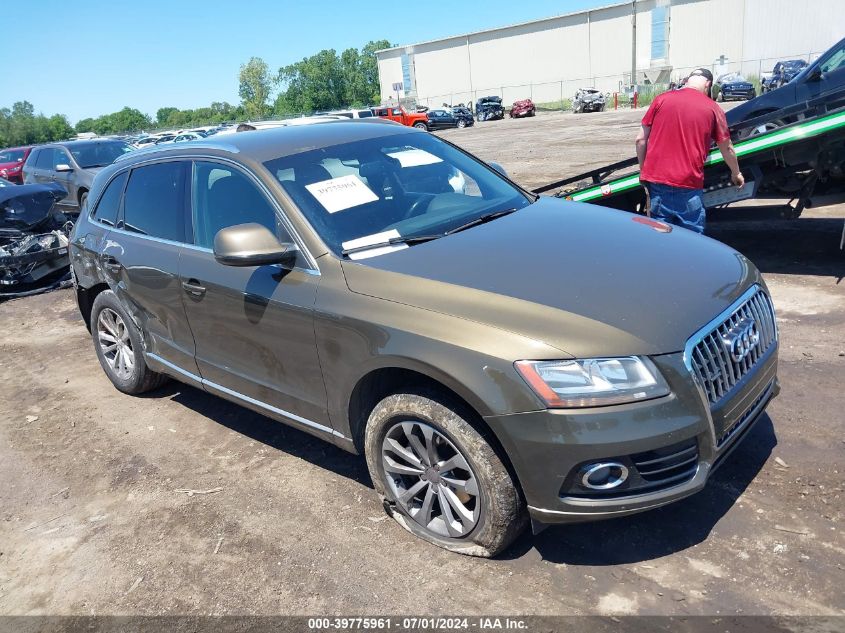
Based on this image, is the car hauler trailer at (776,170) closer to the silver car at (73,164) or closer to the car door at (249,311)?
the car door at (249,311)

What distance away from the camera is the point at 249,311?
141 inches

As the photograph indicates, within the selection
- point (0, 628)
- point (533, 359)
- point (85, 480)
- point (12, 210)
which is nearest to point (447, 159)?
point (533, 359)

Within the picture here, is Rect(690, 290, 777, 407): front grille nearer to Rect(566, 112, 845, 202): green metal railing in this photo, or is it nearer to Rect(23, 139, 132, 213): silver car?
Rect(566, 112, 845, 202): green metal railing

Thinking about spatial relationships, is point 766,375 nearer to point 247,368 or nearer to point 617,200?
point 247,368

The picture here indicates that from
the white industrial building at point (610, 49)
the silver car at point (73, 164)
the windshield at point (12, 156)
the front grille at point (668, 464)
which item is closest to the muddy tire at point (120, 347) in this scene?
the front grille at point (668, 464)

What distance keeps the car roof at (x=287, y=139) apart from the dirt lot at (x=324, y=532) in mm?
1774

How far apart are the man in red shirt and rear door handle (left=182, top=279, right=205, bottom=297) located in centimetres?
377

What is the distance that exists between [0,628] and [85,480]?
128 centimetres

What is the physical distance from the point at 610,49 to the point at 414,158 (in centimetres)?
6558

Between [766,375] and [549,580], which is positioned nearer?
[549,580]

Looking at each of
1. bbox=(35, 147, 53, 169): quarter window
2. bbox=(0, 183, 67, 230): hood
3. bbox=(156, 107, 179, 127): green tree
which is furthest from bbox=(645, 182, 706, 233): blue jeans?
bbox=(156, 107, 179, 127): green tree

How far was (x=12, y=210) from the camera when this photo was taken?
349 inches

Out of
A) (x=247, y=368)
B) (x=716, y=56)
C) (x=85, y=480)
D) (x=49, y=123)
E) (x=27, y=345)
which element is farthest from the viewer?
(x=49, y=123)

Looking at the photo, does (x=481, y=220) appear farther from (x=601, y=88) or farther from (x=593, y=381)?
(x=601, y=88)
